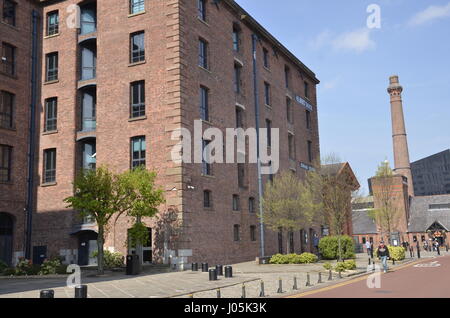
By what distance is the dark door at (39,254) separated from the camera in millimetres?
29788

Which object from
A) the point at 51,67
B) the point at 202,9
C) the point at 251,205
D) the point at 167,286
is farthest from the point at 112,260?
the point at 202,9

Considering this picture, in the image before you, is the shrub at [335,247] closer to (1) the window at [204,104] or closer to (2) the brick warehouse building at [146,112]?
(2) the brick warehouse building at [146,112]

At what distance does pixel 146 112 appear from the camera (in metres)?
27.9

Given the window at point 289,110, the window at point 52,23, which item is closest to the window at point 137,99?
the window at point 52,23

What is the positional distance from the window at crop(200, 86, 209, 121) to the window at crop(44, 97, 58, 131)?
9.90 m

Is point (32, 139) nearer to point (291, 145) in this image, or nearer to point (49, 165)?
point (49, 165)

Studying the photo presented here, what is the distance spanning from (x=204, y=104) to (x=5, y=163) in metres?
13.0

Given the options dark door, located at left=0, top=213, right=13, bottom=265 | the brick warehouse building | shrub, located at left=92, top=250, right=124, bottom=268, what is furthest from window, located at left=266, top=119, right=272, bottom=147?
dark door, located at left=0, top=213, right=13, bottom=265

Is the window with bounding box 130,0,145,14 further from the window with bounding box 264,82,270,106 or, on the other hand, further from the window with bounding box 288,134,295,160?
the window with bounding box 288,134,295,160

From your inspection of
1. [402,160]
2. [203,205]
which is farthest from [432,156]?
[203,205]

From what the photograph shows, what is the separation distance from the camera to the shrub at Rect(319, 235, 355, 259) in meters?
34.5

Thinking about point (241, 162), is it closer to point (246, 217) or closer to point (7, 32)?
point (246, 217)

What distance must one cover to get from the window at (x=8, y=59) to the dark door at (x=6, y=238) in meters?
9.27

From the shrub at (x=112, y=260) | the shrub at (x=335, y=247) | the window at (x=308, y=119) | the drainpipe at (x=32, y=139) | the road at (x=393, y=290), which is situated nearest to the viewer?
the road at (x=393, y=290)
